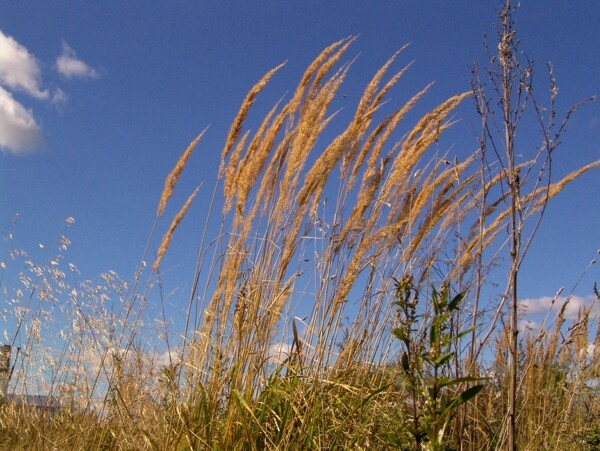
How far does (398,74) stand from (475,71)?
28.5 inches

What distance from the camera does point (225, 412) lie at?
2760 mm

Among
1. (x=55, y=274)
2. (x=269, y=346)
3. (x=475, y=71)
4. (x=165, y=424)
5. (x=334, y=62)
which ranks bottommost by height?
(x=165, y=424)

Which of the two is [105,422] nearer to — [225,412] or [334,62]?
[225,412]

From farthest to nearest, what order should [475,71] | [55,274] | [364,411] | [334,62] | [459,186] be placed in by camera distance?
[55,274]
[334,62]
[459,186]
[364,411]
[475,71]

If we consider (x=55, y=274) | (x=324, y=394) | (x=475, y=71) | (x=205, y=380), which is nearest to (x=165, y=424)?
(x=205, y=380)

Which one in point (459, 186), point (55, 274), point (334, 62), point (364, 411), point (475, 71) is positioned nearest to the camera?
point (475, 71)

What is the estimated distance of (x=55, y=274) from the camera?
4.68 m

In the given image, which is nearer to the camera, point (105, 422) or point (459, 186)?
point (459, 186)

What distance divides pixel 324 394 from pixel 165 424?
731mm

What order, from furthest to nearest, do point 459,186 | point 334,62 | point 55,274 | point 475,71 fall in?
1. point 55,274
2. point 334,62
3. point 459,186
4. point 475,71

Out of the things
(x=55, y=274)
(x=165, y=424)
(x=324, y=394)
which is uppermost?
(x=55, y=274)

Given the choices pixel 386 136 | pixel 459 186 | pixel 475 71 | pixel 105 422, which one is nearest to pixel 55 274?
pixel 105 422

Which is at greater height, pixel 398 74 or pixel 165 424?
pixel 398 74

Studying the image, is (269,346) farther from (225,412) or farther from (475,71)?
(475,71)
